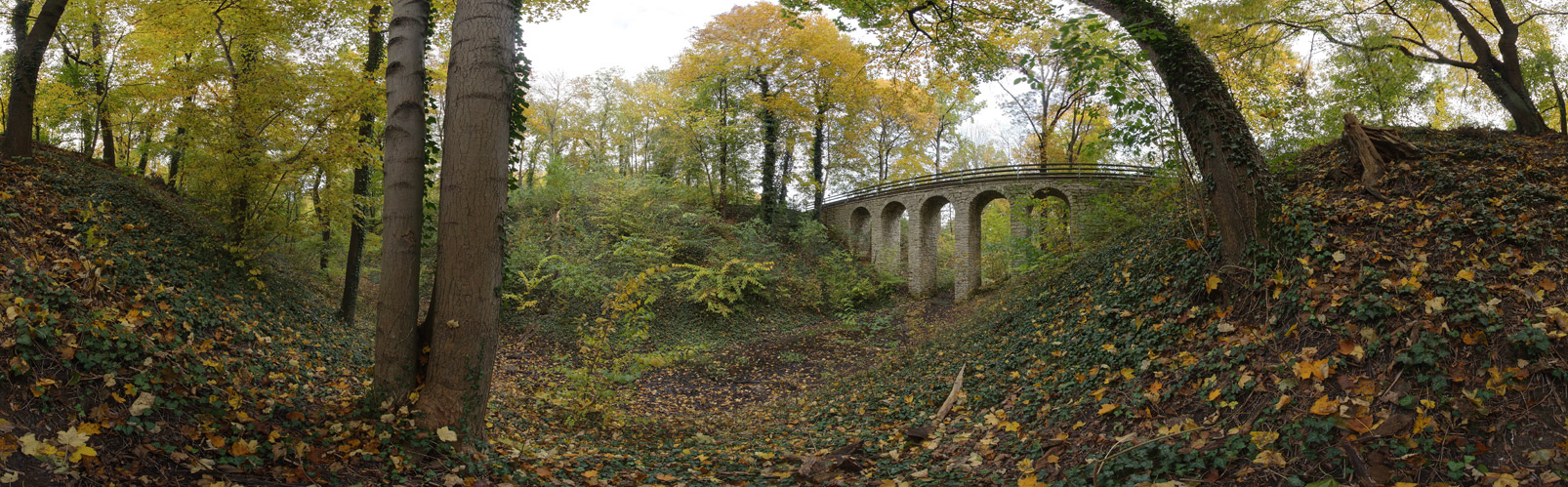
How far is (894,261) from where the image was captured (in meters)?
21.8

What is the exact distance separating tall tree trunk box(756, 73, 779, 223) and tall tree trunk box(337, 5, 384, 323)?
1257 centimetres

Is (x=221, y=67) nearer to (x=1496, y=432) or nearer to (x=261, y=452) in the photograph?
(x=261, y=452)

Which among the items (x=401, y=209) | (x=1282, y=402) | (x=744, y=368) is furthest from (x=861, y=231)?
(x=401, y=209)

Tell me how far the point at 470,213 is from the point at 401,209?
51 centimetres

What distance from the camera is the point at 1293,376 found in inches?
140

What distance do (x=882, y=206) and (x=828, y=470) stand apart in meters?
18.6

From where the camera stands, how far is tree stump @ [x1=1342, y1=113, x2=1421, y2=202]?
564cm

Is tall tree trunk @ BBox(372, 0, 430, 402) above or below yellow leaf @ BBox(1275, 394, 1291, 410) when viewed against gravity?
above

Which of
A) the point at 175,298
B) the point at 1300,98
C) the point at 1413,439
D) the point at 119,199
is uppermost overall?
the point at 1300,98

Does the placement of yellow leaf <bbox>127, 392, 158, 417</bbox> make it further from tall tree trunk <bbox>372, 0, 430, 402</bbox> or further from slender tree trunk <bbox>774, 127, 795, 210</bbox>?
slender tree trunk <bbox>774, 127, 795, 210</bbox>

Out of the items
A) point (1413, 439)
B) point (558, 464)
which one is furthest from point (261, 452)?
point (1413, 439)

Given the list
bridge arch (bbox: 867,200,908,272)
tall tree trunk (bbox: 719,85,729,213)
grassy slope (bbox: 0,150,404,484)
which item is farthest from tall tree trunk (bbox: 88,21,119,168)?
bridge arch (bbox: 867,200,908,272)

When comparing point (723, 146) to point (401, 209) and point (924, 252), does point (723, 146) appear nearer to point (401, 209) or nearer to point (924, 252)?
point (924, 252)

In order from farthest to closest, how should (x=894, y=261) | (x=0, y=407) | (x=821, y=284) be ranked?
1. (x=894, y=261)
2. (x=821, y=284)
3. (x=0, y=407)
